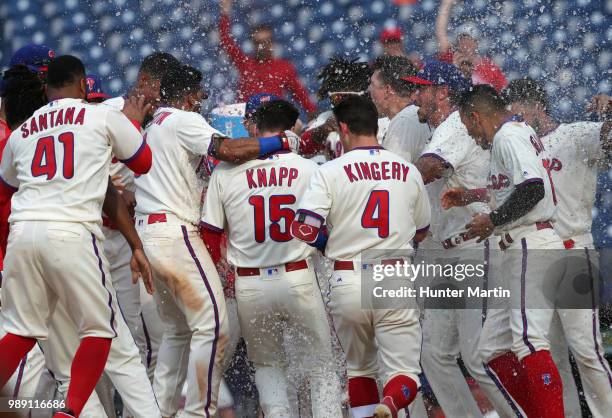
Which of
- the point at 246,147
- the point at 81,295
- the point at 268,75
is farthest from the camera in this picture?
the point at 268,75

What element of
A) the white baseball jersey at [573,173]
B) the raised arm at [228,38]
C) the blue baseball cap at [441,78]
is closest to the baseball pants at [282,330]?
the blue baseball cap at [441,78]

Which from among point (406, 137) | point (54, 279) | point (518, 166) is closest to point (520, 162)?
point (518, 166)

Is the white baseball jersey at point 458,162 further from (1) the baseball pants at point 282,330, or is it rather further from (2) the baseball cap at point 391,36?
(2) the baseball cap at point 391,36

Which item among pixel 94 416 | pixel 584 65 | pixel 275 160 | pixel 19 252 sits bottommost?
pixel 94 416

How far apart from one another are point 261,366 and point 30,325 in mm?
1482

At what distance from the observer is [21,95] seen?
662 cm

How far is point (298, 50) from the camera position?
31.8 ft

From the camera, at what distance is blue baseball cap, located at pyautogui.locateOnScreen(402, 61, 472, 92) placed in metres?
7.34

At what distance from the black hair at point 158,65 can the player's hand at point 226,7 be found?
3.23 meters

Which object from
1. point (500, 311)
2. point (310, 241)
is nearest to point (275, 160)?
point (310, 241)

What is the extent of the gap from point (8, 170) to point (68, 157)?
0.51m

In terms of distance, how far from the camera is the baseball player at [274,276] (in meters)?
6.32

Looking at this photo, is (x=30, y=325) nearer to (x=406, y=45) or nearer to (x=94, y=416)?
(x=94, y=416)

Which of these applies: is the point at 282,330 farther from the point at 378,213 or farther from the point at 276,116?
the point at 276,116
